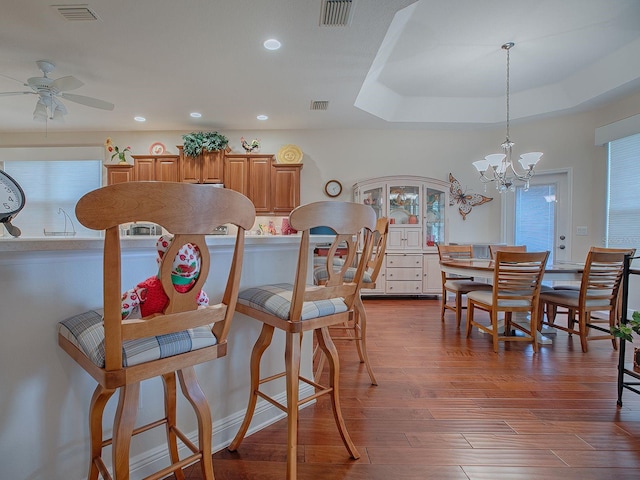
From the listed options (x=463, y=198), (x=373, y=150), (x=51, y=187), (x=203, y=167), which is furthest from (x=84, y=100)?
(x=463, y=198)

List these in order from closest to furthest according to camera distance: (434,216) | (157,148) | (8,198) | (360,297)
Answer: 1. (8,198)
2. (360,297)
3. (434,216)
4. (157,148)

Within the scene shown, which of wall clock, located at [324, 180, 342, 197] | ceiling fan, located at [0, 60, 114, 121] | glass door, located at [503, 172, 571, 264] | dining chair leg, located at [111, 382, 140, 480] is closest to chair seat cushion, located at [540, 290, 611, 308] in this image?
glass door, located at [503, 172, 571, 264]

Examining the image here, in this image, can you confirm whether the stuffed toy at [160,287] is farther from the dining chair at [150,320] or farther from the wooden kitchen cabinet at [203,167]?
the wooden kitchen cabinet at [203,167]

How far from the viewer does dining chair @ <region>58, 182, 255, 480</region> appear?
687mm

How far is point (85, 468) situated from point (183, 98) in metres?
3.91

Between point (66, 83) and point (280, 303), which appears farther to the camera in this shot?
point (66, 83)

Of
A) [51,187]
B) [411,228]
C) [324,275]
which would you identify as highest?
[51,187]

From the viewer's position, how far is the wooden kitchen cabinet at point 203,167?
4668 millimetres

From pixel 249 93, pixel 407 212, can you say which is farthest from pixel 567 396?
pixel 249 93

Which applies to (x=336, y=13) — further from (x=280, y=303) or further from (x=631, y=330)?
(x=631, y=330)

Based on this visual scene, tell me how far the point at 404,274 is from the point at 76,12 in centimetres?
440

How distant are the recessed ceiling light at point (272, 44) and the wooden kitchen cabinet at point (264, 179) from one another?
201cm

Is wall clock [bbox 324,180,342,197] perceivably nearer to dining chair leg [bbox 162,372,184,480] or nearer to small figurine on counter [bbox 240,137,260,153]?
small figurine on counter [bbox 240,137,260,153]

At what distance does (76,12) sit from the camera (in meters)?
2.29
